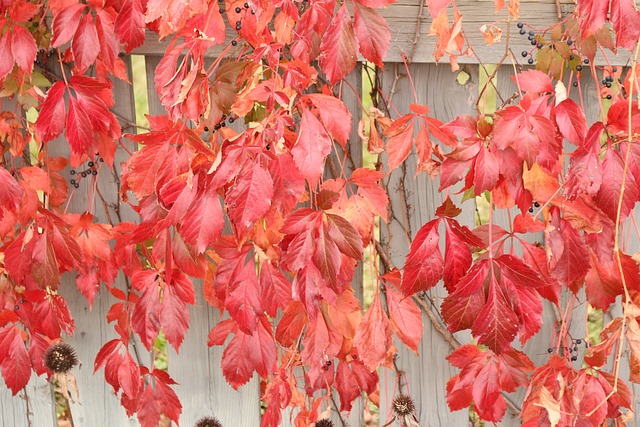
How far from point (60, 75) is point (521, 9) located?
141 centimetres

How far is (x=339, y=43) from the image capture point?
1.62m

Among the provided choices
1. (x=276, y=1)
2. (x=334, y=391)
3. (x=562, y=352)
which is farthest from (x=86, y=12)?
(x=562, y=352)

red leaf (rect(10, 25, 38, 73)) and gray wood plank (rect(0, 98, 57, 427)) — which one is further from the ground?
red leaf (rect(10, 25, 38, 73))

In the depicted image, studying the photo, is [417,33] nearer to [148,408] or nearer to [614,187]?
[614,187]

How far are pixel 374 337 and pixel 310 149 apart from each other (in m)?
0.61

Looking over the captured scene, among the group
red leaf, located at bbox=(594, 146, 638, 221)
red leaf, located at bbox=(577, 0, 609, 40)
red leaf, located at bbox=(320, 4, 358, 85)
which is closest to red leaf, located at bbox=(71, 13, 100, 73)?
red leaf, located at bbox=(320, 4, 358, 85)

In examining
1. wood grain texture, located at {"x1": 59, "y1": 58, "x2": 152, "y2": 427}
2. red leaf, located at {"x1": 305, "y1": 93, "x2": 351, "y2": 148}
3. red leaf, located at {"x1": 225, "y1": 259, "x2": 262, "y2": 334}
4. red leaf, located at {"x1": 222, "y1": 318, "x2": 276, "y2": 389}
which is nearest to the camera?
red leaf, located at {"x1": 305, "y1": 93, "x2": 351, "y2": 148}

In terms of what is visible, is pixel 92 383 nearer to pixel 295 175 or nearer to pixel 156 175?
pixel 156 175

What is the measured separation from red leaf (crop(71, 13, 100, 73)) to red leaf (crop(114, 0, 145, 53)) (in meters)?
0.08

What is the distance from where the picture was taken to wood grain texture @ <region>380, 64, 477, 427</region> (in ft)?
7.57

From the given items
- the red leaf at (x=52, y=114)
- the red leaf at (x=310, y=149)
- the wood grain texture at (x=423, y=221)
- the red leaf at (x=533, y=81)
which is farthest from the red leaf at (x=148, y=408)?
the red leaf at (x=533, y=81)

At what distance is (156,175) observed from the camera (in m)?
1.82

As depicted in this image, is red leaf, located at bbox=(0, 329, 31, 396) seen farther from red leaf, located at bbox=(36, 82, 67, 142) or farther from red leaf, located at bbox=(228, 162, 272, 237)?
red leaf, located at bbox=(228, 162, 272, 237)

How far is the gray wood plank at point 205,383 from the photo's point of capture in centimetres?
257
